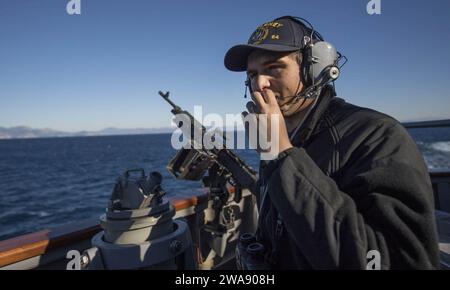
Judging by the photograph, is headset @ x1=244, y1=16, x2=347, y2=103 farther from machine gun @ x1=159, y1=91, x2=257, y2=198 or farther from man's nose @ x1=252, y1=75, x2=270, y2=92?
machine gun @ x1=159, y1=91, x2=257, y2=198

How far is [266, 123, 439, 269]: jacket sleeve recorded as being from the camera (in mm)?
1054

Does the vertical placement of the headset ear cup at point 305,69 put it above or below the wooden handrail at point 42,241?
above

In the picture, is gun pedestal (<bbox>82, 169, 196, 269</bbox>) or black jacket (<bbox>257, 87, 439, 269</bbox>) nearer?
black jacket (<bbox>257, 87, 439, 269</bbox>)

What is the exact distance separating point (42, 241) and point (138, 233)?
0.84 meters

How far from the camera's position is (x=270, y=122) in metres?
1.29

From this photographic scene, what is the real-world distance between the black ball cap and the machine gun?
1.76 meters

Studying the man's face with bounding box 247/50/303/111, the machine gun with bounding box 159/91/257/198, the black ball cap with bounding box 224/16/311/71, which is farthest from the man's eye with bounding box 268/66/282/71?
the machine gun with bounding box 159/91/257/198

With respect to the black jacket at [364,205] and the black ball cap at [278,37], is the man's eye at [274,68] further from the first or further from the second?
the black jacket at [364,205]

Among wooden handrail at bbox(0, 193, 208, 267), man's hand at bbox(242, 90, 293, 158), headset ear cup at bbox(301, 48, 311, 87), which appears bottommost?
wooden handrail at bbox(0, 193, 208, 267)

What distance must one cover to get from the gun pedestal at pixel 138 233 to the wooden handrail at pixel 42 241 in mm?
404

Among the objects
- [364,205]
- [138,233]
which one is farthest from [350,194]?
[138,233]

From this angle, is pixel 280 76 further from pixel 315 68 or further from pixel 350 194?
pixel 350 194

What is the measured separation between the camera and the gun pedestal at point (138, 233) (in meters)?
2.01

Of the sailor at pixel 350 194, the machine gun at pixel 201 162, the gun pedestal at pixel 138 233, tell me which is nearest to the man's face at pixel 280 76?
the sailor at pixel 350 194
